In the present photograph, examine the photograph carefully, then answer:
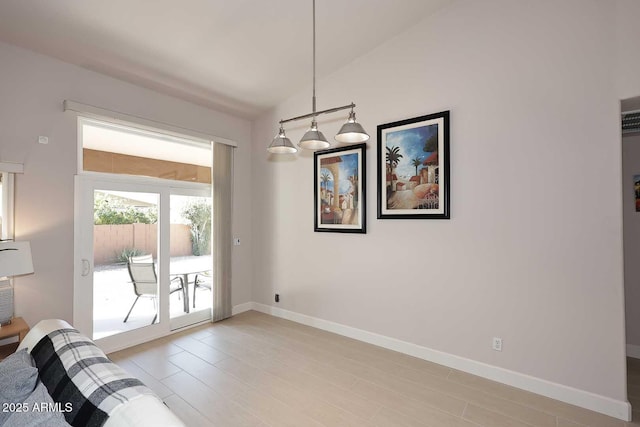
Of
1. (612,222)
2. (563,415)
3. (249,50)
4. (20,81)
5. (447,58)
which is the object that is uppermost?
(249,50)

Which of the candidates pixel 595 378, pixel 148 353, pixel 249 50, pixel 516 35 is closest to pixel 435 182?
pixel 516 35

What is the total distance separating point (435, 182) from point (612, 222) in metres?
1.42

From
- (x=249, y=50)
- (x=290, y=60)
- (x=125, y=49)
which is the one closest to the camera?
(x=125, y=49)

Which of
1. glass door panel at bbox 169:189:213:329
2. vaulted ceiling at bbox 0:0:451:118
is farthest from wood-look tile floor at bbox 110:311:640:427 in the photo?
vaulted ceiling at bbox 0:0:451:118

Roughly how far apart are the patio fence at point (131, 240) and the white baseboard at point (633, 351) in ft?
17.6

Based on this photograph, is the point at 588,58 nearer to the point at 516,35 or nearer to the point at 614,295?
the point at 516,35

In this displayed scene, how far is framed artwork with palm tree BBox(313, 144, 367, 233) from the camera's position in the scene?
3.78 m

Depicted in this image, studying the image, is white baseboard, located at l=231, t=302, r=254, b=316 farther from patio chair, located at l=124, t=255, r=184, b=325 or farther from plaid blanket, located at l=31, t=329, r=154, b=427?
plaid blanket, located at l=31, t=329, r=154, b=427

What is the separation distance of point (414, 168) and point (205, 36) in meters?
2.59

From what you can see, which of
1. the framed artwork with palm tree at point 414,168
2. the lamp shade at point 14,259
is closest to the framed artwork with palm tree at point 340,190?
the framed artwork with palm tree at point 414,168

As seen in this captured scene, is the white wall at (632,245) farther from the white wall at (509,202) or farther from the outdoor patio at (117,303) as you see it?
the outdoor patio at (117,303)

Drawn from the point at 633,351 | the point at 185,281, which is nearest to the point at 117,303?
the point at 185,281

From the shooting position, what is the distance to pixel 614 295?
2.37 metres

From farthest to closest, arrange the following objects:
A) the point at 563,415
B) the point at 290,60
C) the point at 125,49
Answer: the point at 290,60 < the point at 125,49 < the point at 563,415
